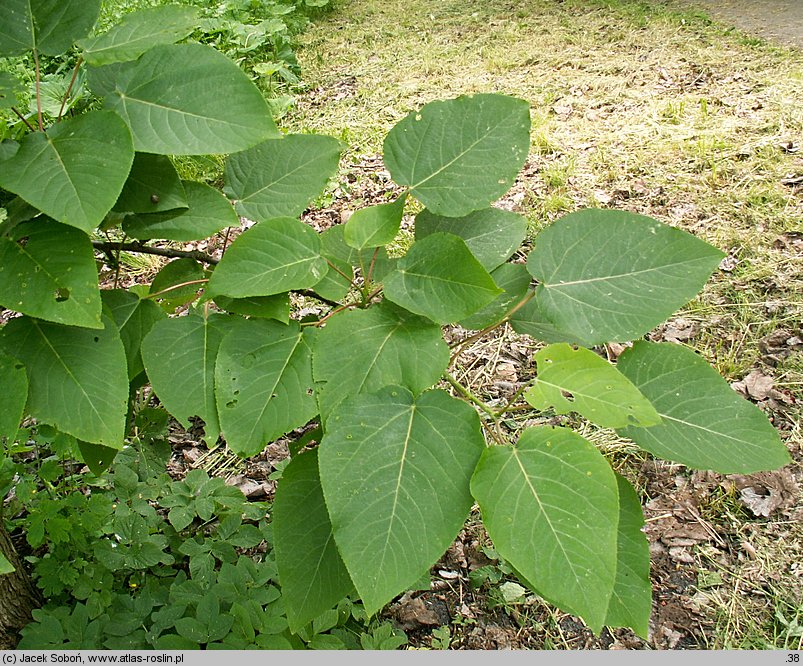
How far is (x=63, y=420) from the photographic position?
2.62ft

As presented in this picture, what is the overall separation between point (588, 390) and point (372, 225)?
35 centimetres

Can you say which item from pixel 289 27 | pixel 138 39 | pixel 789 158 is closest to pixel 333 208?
pixel 789 158

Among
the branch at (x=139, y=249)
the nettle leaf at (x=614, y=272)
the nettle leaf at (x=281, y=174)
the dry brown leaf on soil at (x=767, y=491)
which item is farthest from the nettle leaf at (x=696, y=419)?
the dry brown leaf on soil at (x=767, y=491)

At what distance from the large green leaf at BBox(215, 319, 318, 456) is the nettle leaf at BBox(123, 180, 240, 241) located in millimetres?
136

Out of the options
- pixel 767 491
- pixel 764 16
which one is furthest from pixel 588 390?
pixel 764 16

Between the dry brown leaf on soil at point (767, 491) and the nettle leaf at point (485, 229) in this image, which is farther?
the dry brown leaf on soil at point (767, 491)

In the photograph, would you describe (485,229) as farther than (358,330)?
Yes

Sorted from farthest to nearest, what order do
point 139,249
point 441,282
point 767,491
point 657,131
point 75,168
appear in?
point 657,131, point 767,491, point 139,249, point 441,282, point 75,168

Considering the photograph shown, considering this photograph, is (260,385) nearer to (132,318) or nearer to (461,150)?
(132,318)

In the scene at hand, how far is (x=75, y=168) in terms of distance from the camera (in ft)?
2.45

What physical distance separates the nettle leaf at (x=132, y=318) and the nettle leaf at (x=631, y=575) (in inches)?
25.7

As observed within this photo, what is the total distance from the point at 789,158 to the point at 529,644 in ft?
8.64

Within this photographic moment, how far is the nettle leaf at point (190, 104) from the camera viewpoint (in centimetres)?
79

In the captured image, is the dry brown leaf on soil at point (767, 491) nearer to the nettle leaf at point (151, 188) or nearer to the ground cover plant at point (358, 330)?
the ground cover plant at point (358, 330)
